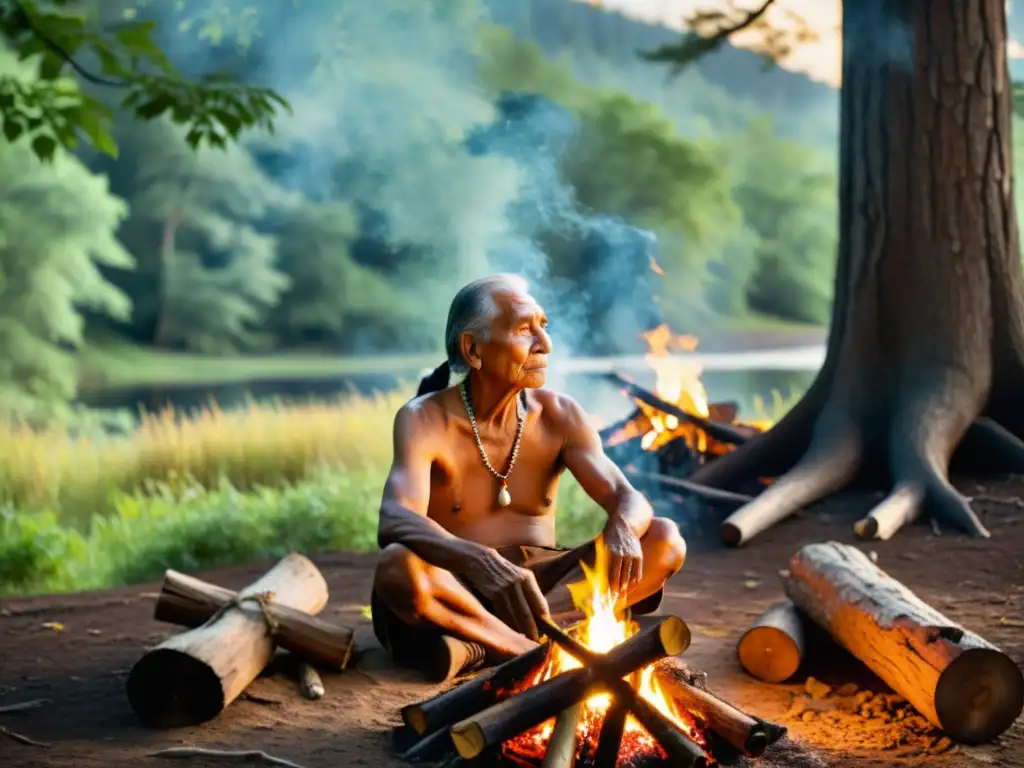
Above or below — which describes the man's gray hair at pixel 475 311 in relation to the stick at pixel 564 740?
above

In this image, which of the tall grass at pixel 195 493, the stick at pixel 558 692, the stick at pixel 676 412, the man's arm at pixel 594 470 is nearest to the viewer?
the stick at pixel 558 692

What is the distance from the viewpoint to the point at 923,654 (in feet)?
12.5

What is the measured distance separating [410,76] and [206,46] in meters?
1.91

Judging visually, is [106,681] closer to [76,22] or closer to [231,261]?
[76,22]

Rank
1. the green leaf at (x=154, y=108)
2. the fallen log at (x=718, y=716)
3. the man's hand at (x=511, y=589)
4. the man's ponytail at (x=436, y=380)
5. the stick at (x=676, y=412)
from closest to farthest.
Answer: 1. the fallen log at (x=718, y=716)
2. the man's hand at (x=511, y=589)
3. the man's ponytail at (x=436, y=380)
4. the green leaf at (x=154, y=108)
5. the stick at (x=676, y=412)

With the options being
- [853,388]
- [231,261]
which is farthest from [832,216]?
[231,261]

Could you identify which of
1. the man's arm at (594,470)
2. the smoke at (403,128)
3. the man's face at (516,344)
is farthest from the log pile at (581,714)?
the smoke at (403,128)

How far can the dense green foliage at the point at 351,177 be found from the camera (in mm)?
9961

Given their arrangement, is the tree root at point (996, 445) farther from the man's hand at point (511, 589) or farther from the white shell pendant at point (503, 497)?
the man's hand at point (511, 589)

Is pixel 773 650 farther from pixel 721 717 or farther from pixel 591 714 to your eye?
pixel 591 714

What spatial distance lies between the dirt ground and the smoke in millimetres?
3798

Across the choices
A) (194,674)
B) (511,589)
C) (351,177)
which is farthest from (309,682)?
(351,177)

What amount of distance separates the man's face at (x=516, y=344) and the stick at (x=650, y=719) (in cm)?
105

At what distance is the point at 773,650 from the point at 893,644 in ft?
1.99
